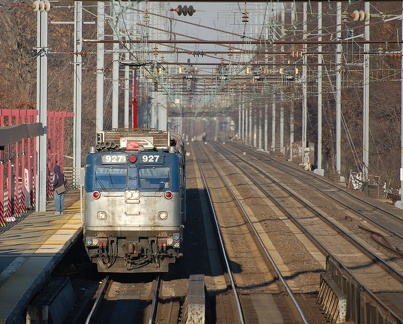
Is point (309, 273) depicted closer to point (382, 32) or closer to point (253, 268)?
point (253, 268)

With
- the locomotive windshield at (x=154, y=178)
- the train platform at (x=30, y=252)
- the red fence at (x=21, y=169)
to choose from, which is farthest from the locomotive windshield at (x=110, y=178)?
the red fence at (x=21, y=169)

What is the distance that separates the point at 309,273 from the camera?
18.4 meters

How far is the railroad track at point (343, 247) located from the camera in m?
15.9

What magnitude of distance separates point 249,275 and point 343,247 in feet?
14.9

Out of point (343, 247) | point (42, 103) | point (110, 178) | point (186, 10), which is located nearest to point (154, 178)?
point (110, 178)

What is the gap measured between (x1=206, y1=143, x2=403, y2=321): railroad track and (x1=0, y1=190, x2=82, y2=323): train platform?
5283 millimetres

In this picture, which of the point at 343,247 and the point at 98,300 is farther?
the point at 343,247

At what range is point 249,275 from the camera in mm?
18500

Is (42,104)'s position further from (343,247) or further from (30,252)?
(343,247)

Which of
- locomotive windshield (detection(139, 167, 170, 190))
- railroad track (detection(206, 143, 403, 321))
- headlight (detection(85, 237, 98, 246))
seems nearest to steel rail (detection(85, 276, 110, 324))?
headlight (detection(85, 237, 98, 246))

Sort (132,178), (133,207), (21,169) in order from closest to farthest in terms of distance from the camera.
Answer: (133,207)
(132,178)
(21,169)

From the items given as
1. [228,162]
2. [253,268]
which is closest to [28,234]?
[253,268]

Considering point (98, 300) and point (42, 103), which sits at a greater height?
point (42, 103)

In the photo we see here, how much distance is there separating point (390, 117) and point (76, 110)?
2897cm
